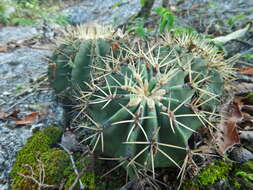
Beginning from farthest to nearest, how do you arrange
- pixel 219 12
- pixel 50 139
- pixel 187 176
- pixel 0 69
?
pixel 219 12 → pixel 0 69 → pixel 50 139 → pixel 187 176

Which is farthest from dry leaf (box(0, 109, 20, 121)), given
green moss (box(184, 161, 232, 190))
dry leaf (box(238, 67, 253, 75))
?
dry leaf (box(238, 67, 253, 75))

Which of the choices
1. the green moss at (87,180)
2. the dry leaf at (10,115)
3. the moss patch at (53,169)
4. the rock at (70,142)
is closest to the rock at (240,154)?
the moss patch at (53,169)

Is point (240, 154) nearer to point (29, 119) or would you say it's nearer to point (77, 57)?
point (77, 57)

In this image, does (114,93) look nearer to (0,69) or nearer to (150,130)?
(150,130)

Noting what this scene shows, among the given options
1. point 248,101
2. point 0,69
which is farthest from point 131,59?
point 0,69

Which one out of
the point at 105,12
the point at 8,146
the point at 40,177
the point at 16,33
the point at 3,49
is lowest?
the point at 16,33

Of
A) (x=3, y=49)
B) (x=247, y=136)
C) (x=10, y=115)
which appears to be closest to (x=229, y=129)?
(x=247, y=136)
